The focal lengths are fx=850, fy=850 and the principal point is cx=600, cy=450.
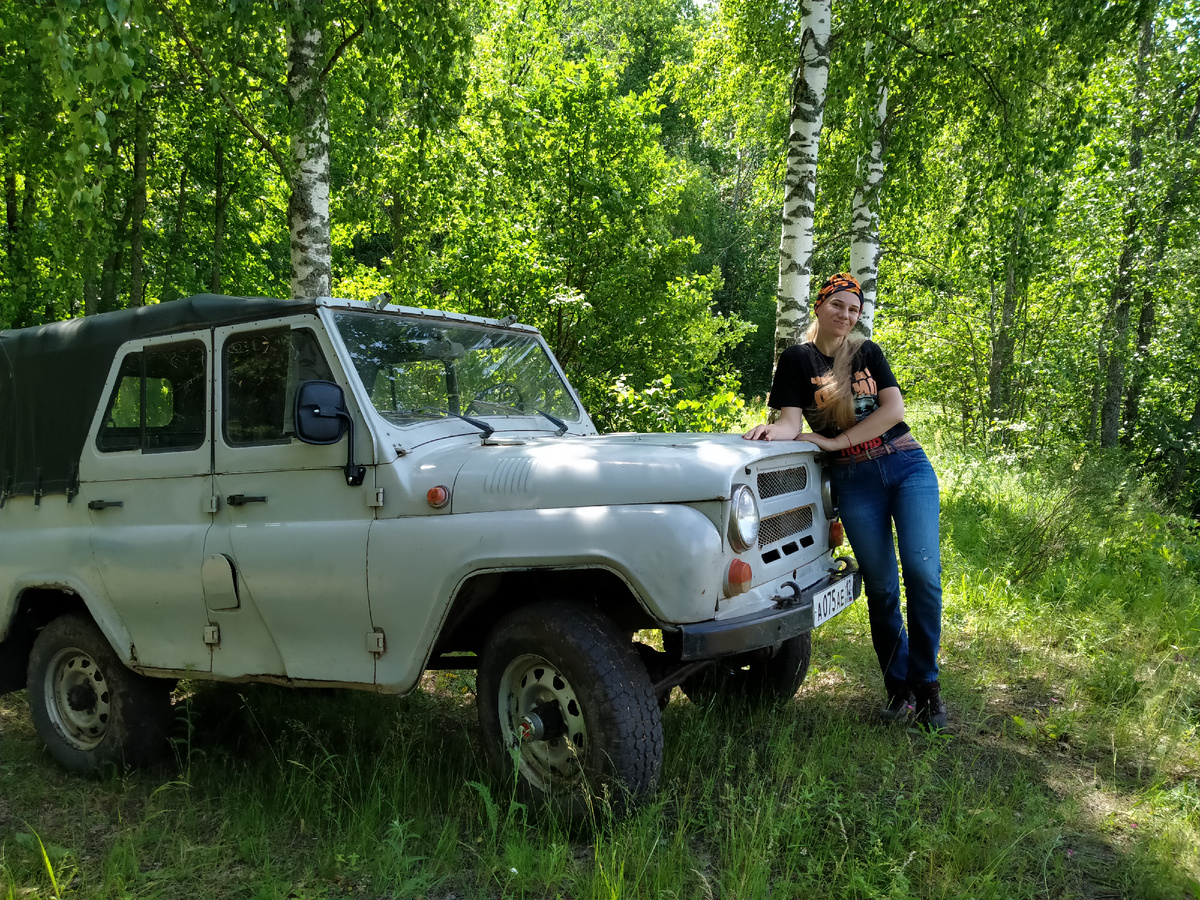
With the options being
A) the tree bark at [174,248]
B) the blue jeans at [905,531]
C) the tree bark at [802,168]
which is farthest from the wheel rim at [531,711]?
the tree bark at [174,248]

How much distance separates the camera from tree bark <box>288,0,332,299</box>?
715cm

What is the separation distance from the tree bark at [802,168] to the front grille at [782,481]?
3502mm

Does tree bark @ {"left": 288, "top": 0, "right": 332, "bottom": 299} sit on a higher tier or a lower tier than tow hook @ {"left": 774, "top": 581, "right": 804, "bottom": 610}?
higher

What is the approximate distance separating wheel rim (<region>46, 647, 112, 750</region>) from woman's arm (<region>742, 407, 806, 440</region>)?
3369 millimetres

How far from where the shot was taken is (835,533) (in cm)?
398

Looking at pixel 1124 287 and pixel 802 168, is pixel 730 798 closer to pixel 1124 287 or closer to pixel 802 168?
pixel 802 168

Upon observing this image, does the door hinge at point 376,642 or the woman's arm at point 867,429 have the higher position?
the woman's arm at point 867,429

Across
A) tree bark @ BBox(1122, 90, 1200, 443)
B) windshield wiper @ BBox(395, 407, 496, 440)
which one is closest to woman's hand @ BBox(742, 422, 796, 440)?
windshield wiper @ BBox(395, 407, 496, 440)

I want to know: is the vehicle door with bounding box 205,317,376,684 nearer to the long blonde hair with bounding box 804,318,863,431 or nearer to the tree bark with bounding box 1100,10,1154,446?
the long blonde hair with bounding box 804,318,863,431

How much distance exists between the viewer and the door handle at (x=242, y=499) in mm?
3684

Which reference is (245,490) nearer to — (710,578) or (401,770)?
(401,770)

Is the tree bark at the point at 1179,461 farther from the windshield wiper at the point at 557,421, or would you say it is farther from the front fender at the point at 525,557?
the front fender at the point at 525,557

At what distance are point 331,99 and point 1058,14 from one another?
732 cm

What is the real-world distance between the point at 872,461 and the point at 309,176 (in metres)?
5.66
